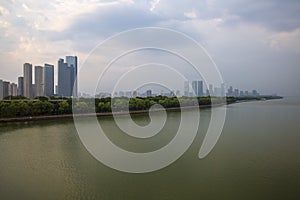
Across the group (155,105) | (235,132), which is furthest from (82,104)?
(235,132)

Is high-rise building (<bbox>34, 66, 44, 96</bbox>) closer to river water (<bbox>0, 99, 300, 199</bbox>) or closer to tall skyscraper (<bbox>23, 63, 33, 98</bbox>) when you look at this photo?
tall skyscraper (<bbox>23, 63, 33, 98</bbox>)

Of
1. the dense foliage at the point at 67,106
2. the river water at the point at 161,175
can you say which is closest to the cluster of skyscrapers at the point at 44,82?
the dense foliage at the point at 67,106

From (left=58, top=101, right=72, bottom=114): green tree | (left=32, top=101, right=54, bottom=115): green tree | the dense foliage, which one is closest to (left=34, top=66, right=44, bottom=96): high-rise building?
the dense foliage

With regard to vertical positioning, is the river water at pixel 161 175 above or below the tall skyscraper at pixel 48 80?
below

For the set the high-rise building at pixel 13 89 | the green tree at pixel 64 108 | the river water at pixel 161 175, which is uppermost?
the high-rise building at pixel 13 89

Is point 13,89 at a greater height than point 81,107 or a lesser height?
greater

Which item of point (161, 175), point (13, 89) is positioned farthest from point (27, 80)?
point (161, 175)

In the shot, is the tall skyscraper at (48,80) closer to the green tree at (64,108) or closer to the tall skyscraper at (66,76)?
the tall skyscraper at (66,76)

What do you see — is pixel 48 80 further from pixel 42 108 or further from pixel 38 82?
pixel 42 108
